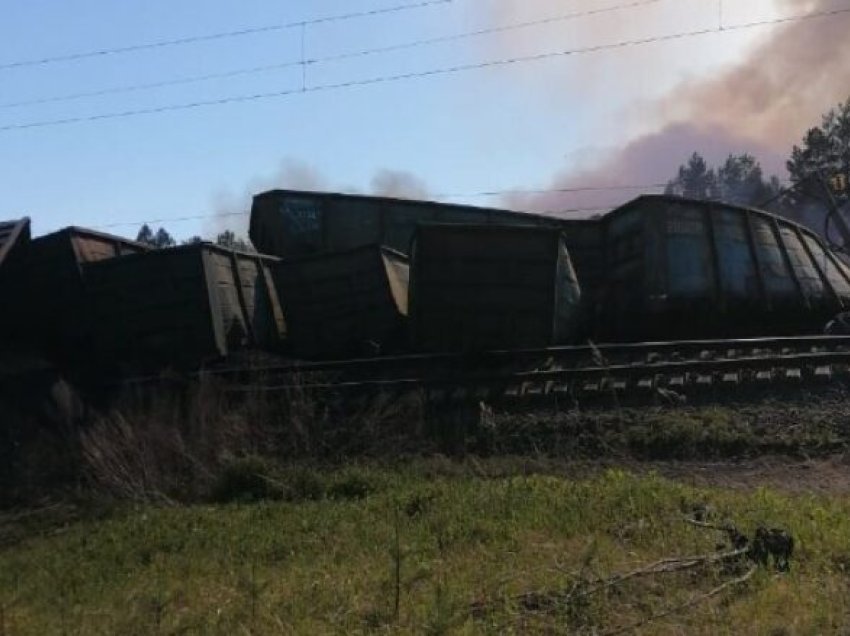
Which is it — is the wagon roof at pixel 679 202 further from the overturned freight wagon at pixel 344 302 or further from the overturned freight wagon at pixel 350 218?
the overturned freight wagon at pixel 344 302

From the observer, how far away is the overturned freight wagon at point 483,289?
43.2 feet

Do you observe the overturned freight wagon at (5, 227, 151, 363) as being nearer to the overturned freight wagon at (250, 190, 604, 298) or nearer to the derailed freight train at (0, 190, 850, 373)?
the derailed freight train at (0, 190, 850, 373)

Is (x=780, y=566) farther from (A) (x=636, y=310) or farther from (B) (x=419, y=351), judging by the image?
(A) (x=636, y=310)

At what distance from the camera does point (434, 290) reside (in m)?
13.3

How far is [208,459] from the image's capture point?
973 cm

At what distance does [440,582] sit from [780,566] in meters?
1.98

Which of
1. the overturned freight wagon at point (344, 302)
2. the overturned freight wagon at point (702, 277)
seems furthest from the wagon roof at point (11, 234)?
the overturned freight wagon at point (702, 277)

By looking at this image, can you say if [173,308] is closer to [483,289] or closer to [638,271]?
[483,289]

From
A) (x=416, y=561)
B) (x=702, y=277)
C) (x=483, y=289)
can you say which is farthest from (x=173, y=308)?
(x=416, y=561)

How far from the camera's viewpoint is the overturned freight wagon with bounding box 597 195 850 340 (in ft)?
51.8

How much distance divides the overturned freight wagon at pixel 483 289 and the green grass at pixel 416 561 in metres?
4.55

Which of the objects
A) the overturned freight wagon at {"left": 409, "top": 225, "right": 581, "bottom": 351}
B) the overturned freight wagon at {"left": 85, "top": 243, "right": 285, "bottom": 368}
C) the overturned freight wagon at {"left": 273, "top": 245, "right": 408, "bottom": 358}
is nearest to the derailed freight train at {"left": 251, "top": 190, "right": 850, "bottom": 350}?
the overturned freight wagon at {"left": 409, "top": 225, "right": 581, "bottom": 351}

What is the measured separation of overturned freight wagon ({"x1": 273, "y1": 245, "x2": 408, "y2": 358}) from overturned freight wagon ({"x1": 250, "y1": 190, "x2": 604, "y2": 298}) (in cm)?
346

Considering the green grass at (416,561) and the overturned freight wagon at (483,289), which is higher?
the overturned freight wagon at (483,289)
